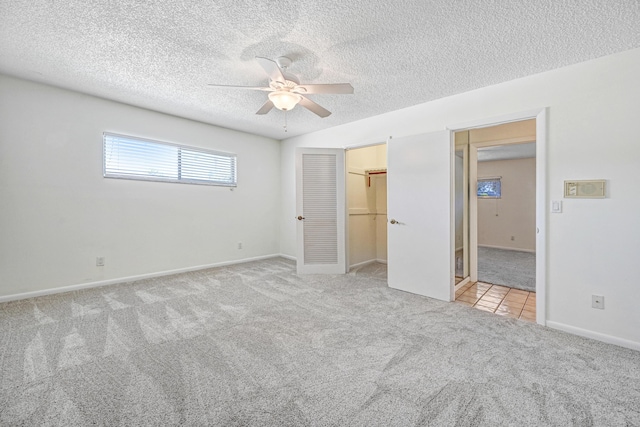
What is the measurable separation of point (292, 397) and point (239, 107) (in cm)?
347

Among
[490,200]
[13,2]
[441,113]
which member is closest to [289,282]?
[441,113]

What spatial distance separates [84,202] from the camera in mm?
3424

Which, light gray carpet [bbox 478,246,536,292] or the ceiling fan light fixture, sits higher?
the ceiling fan light fixture

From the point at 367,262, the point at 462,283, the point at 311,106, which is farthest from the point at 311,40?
the point at 367,262

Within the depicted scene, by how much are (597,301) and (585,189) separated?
97 cm

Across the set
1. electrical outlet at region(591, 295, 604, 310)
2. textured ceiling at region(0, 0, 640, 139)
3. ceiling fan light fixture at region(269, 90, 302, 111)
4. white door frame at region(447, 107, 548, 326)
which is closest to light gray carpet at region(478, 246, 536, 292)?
white door frame at region(447, 107, 548, 326)

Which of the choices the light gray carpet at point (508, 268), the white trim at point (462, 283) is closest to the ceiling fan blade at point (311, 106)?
the white trim at point (462, 283)

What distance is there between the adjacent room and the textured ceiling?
21mm

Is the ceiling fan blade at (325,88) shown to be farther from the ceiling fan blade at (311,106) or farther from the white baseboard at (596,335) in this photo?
the white baseboard at (596,335)

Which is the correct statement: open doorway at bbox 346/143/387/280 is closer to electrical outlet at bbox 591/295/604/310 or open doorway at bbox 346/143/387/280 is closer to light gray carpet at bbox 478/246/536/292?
light gray carpet at bbox 478/246/536/292

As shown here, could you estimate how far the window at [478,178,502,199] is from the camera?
279 inches

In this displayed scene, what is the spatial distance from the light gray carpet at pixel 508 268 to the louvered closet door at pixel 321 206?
232 cm

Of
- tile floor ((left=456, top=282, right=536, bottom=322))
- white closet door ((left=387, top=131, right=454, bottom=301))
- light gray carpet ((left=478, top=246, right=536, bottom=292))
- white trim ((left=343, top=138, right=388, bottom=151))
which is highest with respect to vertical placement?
Answer: white trim ((left=343, top=138, right=388, bottom=151))

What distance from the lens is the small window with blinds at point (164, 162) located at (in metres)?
3.68
